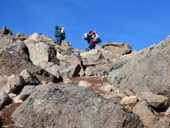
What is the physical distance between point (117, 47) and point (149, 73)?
58.3 ft

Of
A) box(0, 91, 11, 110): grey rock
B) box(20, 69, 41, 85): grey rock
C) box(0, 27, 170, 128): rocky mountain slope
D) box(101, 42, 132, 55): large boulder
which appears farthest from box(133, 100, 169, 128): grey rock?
box(101, 42, 132, 55): large boulder

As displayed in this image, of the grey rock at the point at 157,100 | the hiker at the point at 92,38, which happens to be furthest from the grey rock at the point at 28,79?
the hiker at the point at 92,38

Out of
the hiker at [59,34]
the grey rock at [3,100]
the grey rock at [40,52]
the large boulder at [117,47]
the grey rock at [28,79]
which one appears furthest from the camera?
the hiker at [59,34]

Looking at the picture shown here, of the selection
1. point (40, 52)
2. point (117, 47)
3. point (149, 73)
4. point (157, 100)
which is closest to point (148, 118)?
point (157, 100)

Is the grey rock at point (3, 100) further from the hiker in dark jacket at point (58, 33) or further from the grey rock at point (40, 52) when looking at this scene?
the hiker in dark jacket at point (58, 33)

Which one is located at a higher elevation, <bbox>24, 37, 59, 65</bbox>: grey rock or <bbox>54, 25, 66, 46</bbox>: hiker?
<bbox>54, 25, 66, 46</bbox>: hiker

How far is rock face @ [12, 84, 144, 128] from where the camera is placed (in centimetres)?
713

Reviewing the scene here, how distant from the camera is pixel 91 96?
775 cm

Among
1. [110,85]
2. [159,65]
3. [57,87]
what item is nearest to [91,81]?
[110,85]

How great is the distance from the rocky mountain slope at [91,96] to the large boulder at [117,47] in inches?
472

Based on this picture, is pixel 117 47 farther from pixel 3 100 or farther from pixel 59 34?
pixel 3 100

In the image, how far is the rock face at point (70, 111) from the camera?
281 inches

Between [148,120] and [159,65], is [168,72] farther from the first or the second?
[148,120]

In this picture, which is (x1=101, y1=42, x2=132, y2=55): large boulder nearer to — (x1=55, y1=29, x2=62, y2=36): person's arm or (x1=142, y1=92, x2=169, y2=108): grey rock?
(x1=55, y1=29, x2=62, y2=36): person's arm
